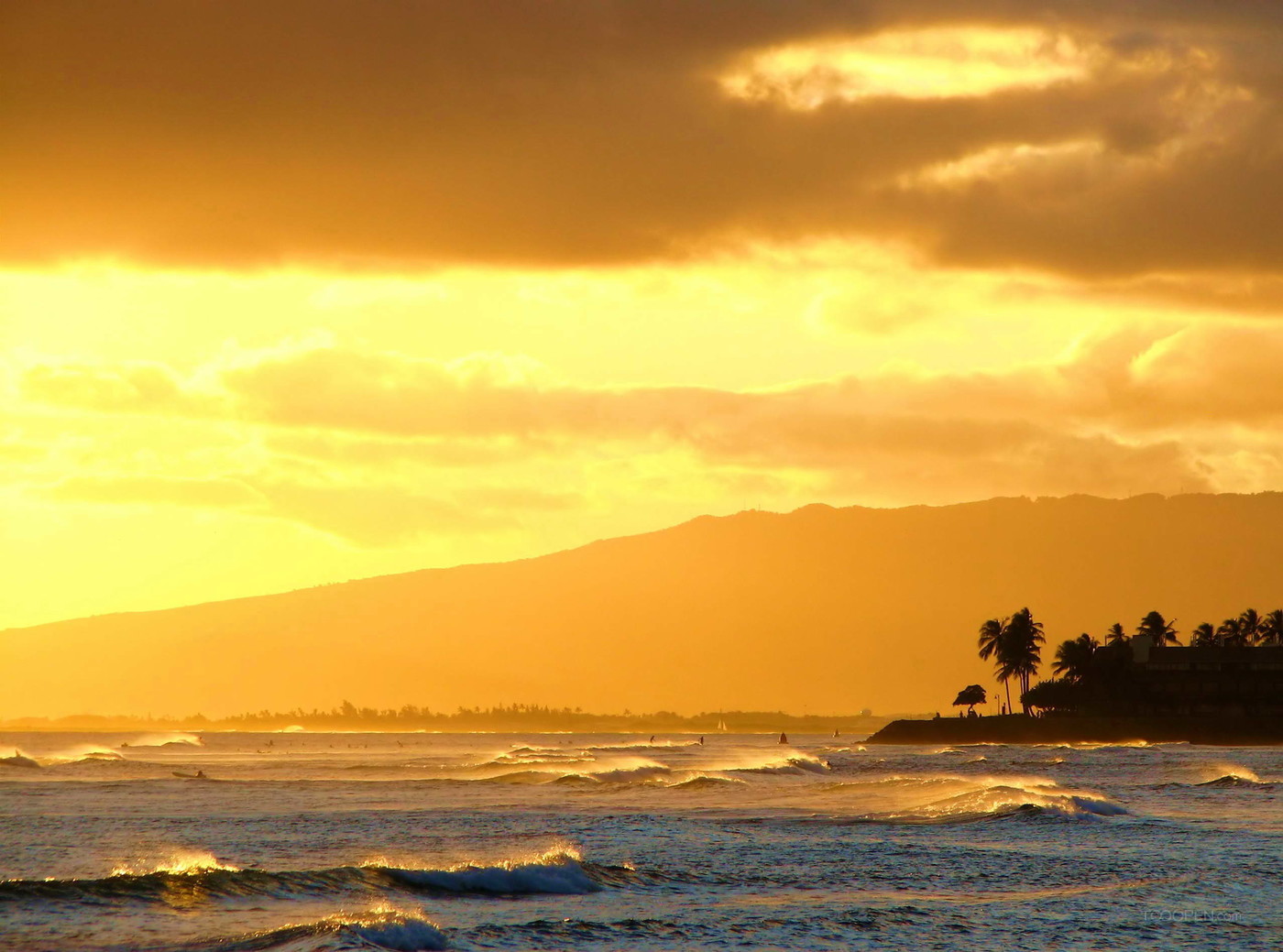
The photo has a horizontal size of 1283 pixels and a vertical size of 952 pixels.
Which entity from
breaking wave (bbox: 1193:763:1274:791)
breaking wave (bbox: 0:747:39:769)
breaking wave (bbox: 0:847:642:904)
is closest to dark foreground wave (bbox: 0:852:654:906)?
breaking wave (bbox: 0:847:642:904)

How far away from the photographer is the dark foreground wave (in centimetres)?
3756

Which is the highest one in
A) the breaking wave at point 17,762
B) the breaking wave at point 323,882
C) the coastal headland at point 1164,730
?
the breaking wave at point 323,882

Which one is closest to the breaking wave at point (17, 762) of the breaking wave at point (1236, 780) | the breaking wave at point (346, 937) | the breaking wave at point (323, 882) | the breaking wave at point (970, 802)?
the breaking wave at point (970, 802)

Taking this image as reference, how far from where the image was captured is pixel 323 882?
3984 centimetres

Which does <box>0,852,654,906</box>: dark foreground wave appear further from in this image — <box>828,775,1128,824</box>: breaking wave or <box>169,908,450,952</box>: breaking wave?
<box>828,775,1128,824</box>: breaking wave

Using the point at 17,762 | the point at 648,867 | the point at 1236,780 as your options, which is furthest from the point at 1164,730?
the point at 648,867

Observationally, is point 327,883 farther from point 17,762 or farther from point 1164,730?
point 1164,730

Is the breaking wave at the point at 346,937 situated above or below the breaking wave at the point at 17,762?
above

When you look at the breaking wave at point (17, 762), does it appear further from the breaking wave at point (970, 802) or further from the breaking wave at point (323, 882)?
the breaking wave at point (323, 882)

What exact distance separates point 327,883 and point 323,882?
17cm

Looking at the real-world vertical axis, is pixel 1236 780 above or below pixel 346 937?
below

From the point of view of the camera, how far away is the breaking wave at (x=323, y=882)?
124ft

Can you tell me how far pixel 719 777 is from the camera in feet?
321

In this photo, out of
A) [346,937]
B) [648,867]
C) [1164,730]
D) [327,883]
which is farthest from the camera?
[1164,730]
